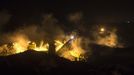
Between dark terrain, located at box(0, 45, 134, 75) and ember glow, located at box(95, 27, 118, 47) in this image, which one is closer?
dark terrain, located at box(0, 45, 134, 75)

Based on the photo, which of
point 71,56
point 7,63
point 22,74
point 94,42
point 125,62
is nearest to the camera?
point 22,74

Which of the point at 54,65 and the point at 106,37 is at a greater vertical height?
the point at 106,37

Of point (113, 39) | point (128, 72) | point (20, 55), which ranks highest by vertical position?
point (113, 39)

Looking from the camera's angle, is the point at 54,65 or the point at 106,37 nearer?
the point at 54,65

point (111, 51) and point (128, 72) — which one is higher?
point (111, 51)

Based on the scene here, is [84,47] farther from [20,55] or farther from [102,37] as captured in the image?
[20,55]

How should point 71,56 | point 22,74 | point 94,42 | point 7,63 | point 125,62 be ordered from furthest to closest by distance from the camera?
1. point 94,42
2. point 71,56
3. point 125,62
4. point 7,63
5. point 22,74

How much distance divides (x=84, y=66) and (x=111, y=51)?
28.2 m

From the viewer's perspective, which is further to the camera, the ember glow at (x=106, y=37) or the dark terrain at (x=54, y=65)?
the ember glow at (x=106, y=37)

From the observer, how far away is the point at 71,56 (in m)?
152

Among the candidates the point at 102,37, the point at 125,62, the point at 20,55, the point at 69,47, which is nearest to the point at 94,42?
the point at 102,37

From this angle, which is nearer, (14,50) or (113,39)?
(14,50)

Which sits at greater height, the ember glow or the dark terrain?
the ember glow

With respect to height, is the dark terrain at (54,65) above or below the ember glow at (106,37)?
below
